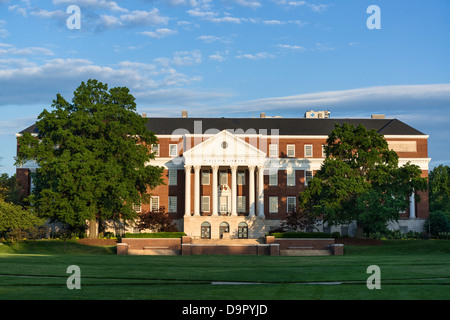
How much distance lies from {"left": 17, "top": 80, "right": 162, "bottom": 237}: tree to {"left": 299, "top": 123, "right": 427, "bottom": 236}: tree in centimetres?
1874

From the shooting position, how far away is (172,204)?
78875mm

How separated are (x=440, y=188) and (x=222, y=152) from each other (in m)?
36.1

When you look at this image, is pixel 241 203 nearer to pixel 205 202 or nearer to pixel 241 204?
pixel 241 204

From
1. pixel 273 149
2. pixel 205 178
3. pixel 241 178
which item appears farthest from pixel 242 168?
pixel 273 149

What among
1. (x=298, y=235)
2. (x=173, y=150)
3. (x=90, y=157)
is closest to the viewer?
(x=90, y=157)

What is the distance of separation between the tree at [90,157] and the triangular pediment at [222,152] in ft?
28.8

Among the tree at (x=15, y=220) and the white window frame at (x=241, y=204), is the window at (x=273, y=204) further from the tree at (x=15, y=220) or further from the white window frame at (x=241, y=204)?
the tree at (x=15, y=220)

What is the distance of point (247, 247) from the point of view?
5469 cm

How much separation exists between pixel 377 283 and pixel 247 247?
32.5 metres

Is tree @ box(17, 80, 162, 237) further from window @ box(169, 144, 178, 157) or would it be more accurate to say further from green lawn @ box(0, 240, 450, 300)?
green lawn @ box(0, 240, 450, 300)

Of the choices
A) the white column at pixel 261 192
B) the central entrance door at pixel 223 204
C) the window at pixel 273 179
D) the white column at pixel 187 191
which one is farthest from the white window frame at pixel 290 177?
the white column at pixel 187 191

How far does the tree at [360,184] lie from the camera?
60.6 metres
